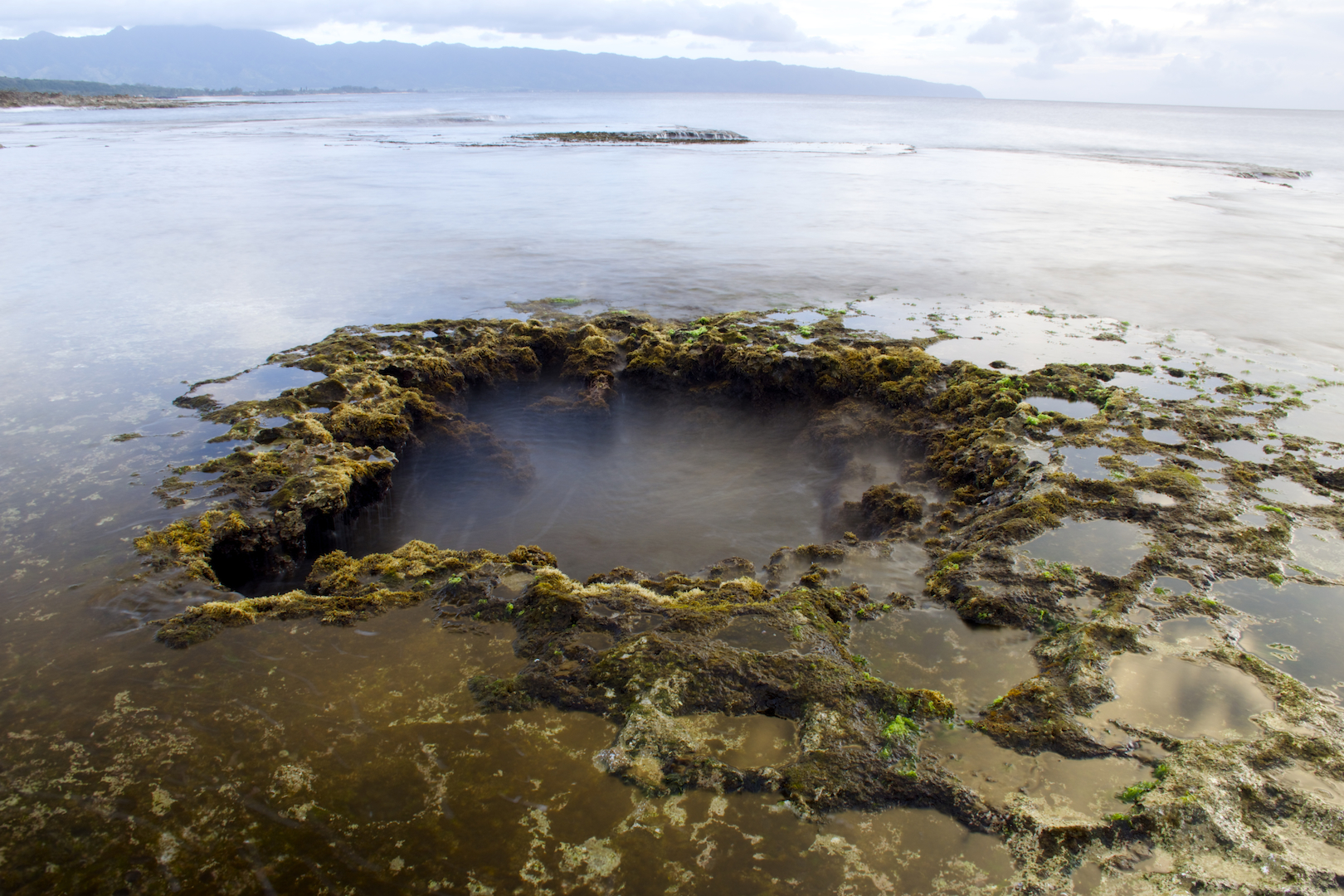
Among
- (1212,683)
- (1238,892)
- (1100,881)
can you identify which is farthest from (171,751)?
(1212,683)

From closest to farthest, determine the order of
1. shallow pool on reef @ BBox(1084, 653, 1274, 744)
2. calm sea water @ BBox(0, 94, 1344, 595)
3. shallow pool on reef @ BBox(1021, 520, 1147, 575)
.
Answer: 1. shallow pool on reef @ BBox(1084, 653, 1274, 744)
2. shallow pool on reef @ BBox(1021, 520, 1147, 575)
3. calm sea water @ BBox(0, 94, 1344, 595)

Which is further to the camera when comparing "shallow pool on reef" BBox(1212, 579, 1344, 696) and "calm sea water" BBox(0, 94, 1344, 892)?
"calm sea water" BBox(0, 94, 1344, 892)

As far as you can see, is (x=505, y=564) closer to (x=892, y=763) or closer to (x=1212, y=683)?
(x=892, y=763)

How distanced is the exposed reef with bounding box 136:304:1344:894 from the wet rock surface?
21mm

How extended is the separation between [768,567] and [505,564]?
86.9 inches

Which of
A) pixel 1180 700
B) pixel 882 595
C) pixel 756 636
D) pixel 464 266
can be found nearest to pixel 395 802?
pixel 756 636

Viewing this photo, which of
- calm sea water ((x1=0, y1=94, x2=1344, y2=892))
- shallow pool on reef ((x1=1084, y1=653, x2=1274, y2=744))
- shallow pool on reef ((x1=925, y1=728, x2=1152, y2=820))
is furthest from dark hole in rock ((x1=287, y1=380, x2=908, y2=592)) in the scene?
shallow pool on reef ((x1=1084, y1=653, x2=1274, y2=744))

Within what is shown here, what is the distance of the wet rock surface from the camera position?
3.66 m

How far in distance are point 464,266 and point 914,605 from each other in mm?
13381

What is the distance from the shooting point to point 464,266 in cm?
1587

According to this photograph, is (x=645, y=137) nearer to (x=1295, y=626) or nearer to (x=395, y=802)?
(x=1295, y=626)

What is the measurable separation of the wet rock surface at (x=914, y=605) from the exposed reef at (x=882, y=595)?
0.02m

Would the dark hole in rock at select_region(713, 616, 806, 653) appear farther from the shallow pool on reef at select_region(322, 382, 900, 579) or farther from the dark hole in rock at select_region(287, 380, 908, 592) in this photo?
the dark hole in rock at select_region(287, 380, 908, 592)

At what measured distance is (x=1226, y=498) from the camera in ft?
21.9
